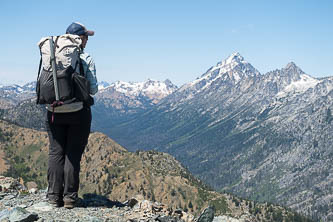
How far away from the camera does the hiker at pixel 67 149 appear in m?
12.0

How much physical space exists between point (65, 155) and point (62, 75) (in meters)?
3.09

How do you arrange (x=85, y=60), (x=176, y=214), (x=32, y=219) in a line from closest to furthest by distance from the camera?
(x=32, y=219), (x=85, y=60), (x=176, y=214)

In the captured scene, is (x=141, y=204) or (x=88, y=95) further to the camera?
(x=141, y=204)

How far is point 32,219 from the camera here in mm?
10789

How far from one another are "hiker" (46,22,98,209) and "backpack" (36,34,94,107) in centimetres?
49

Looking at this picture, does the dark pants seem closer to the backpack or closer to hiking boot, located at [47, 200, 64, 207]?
hiking boot, located at [47, 200, 64, 207]

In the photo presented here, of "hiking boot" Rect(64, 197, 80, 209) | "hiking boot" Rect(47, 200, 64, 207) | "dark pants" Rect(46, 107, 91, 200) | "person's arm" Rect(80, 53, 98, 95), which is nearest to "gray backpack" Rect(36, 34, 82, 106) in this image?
"person's arm" Rect(80, 53, 98, 95)

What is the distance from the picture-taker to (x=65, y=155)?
12297mm

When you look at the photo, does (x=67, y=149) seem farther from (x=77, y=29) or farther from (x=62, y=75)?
(x=77, y=29)

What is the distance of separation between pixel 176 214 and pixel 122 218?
7.11 feet

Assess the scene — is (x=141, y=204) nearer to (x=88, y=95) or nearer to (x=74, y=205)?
(x=74, y=205)

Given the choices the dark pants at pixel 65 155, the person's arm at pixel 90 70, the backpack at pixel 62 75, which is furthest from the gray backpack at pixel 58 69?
the dark pants at pixel 65 155

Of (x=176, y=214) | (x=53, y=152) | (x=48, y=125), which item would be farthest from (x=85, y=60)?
(x=176, y=214)

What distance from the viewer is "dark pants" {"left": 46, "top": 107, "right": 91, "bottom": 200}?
39.4ft
